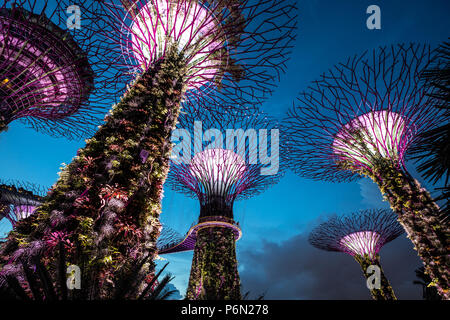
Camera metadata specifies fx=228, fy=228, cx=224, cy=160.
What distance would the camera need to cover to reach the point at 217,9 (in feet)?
18.4

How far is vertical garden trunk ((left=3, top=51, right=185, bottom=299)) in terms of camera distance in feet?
8.64

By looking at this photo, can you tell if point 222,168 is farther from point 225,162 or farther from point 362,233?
point 362,233

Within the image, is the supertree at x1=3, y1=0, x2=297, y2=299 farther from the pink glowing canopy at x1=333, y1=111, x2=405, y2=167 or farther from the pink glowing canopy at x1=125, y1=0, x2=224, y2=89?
the pink glowing canopy at x1=333, y1=111, x2=405, y2=167

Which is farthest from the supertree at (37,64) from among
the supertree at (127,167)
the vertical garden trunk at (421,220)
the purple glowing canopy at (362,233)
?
the purple glowing canopy at (362,233)

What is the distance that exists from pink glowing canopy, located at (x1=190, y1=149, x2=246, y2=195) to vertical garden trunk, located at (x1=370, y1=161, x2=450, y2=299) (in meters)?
7.21

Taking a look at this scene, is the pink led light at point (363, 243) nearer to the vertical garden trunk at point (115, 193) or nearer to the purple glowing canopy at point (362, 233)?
the purple glowing canopy at point (362, 233)

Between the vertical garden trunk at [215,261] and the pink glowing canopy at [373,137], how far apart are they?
277 inches

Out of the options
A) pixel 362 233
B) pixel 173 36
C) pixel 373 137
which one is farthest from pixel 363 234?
pixel 173 36

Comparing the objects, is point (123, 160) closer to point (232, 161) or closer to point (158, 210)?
point (158, 210)

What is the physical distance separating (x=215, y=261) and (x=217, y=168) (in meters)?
5.17

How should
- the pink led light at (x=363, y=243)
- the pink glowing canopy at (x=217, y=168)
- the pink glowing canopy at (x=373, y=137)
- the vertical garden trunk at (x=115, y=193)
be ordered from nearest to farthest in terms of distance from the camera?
the vertical garden trunk at (x=115, y=193) < the pink glowing canopy at (x=373, y=137) < the pink glowing canopy at (x=217, y=168) < the pink led light at (x=363, y=243)

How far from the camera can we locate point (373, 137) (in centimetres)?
983

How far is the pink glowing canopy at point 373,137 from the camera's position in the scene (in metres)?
9.35
